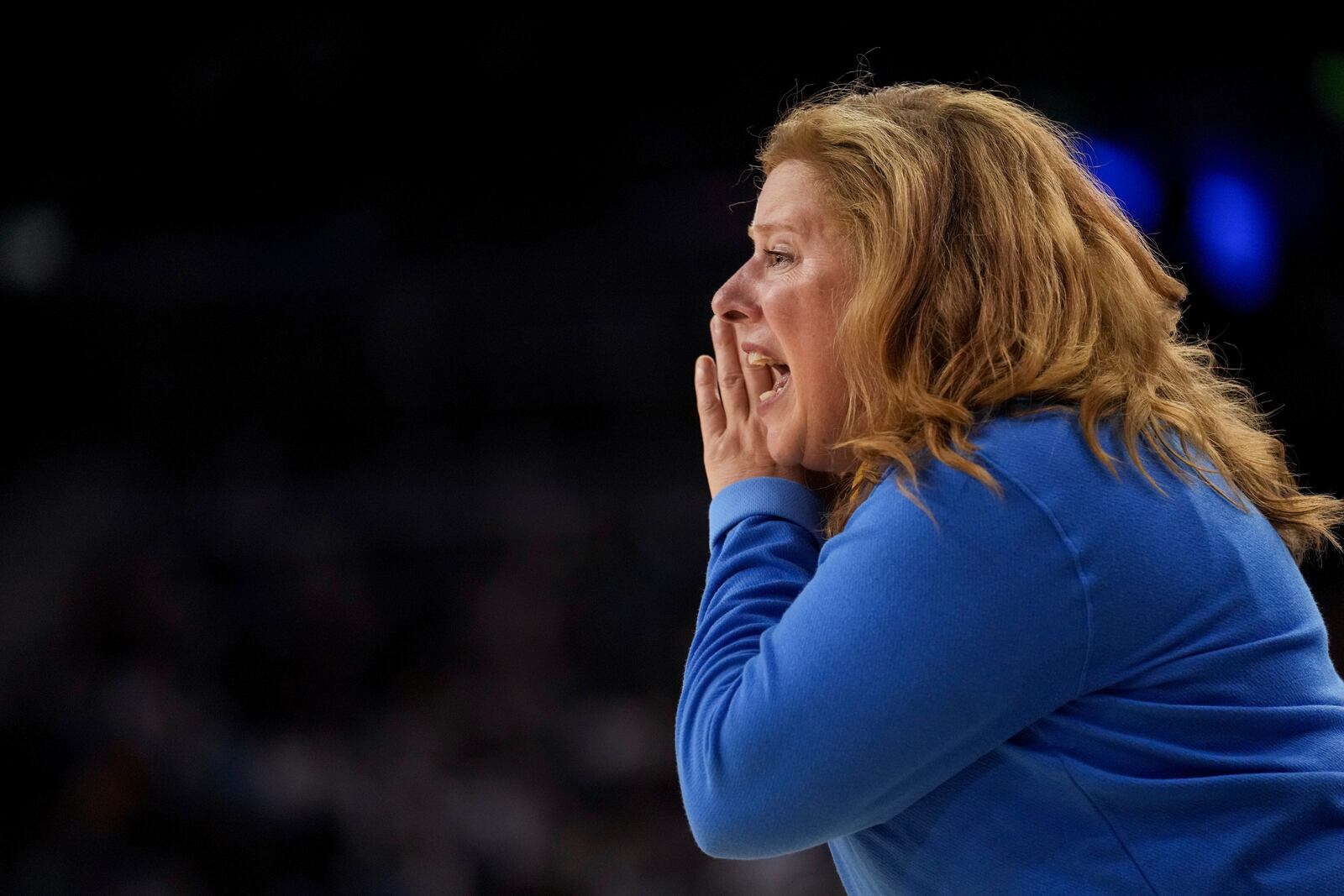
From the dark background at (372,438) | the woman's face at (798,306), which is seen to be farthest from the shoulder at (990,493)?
the dark background at (372,438)

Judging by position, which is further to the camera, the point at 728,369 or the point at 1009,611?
the point at 728,369

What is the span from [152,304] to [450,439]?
1.11 meters

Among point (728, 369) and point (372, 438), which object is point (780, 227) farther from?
point (372, 438)

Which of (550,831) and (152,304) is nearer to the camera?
(550,831)

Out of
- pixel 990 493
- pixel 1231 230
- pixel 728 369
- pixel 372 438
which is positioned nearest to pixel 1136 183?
pixel 1231 230

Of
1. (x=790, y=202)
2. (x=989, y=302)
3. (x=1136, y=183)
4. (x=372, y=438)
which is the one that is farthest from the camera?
(x=372, y=438)

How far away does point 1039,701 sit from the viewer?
782 mm

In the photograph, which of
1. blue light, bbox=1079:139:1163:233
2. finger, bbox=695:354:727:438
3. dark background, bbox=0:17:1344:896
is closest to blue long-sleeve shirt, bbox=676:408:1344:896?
finger, bbox=695:354:727:438

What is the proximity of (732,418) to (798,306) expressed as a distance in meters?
0.13

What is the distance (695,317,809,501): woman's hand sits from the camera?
104 centimetres

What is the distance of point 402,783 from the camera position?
3.87m

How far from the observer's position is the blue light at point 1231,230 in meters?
3.35

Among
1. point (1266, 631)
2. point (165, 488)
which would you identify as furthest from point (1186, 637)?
point (165, 488)

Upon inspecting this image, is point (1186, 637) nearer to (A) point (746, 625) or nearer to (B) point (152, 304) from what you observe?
(A) point (746, 625)
